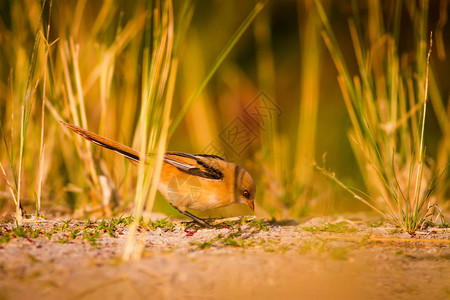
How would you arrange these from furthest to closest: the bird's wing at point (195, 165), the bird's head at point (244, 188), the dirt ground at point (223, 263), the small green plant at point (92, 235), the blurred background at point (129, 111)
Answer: the blurred background at point (129, 111) → the bird's head at point (244, 188) → the bird's wing at point (195, 165) → the small green plant at point (92, 235) → the dirt ground at point (223, 263)

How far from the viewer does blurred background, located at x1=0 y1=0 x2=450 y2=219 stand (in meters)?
3.43

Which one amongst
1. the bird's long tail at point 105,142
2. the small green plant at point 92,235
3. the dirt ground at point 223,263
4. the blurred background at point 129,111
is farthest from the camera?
the blurred background at point 129,111

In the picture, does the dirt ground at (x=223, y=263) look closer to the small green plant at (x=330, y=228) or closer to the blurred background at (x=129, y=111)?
the small green plant at (x=330, y=228)

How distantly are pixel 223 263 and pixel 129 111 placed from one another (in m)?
2.01

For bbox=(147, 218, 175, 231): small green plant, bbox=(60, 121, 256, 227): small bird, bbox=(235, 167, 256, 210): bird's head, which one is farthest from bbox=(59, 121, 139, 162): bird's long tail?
bbox=(235, 167, 256, 210): bird's head

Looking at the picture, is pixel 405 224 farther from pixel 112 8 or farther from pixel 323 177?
pixel 112 8

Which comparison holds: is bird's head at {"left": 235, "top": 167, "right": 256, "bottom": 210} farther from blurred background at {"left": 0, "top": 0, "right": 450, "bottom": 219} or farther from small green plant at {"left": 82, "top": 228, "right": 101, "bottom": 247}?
small green plant at {"left": 82, "top": 228, "right": 101, "bottom": 247}

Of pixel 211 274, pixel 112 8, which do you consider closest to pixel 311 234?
pixel 211 274

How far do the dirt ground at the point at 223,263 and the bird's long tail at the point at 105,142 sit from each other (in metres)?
0.38

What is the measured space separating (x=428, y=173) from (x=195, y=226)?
1.78 meters

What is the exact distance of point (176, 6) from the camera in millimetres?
5270

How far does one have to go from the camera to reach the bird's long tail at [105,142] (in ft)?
9.02

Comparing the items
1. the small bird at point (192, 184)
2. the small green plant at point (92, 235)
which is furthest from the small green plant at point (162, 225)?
the small green plant at point (92, 235)

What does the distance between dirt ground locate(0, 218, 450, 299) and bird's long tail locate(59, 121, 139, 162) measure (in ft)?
1.25
